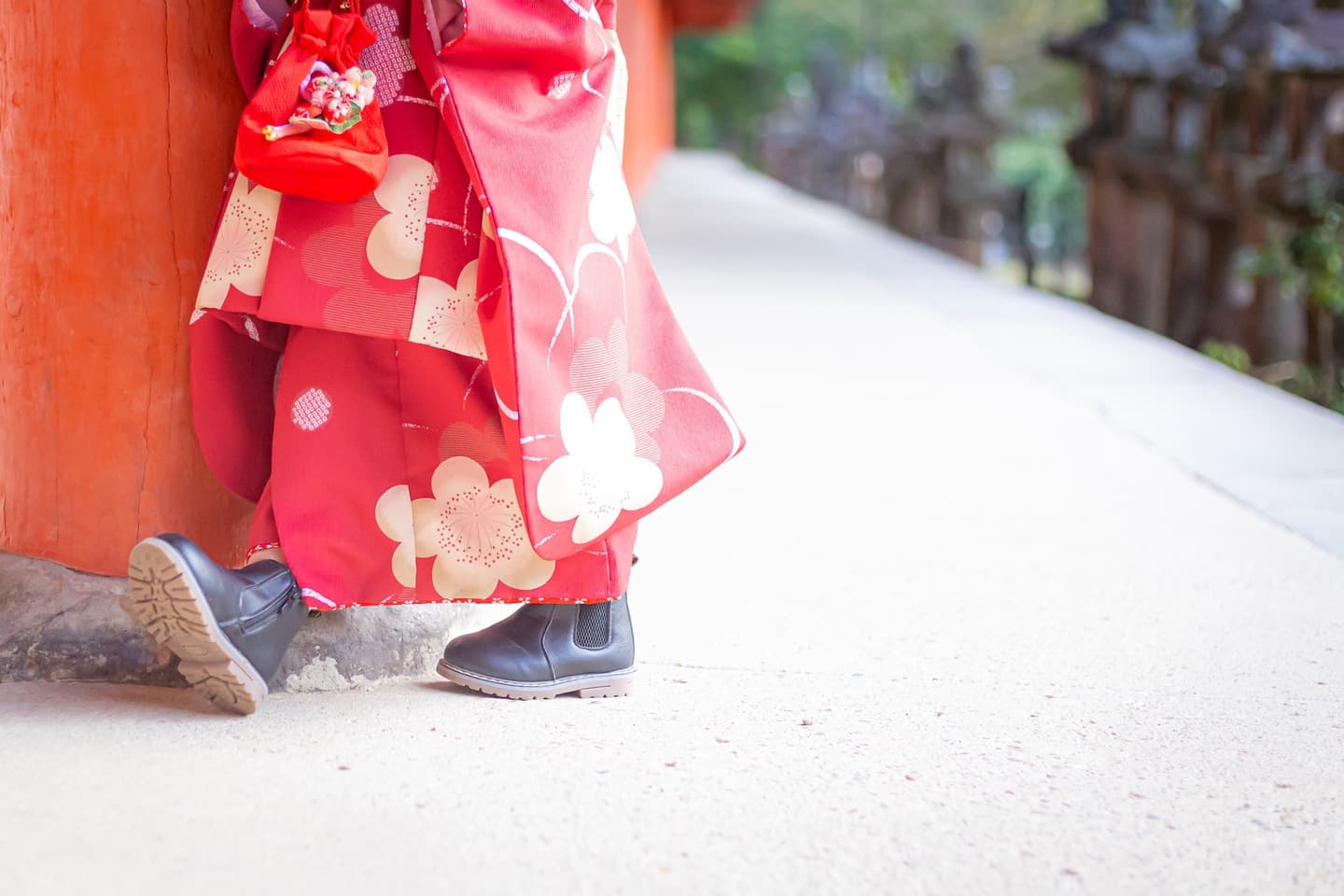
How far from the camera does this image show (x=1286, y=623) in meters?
2.32

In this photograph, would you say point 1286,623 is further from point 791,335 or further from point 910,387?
point 791,335

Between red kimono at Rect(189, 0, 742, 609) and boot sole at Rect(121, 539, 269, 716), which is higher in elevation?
red kimono at Rect(189, 0, 742, 609)

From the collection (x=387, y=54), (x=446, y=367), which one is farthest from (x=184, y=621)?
(x=387, y=54)

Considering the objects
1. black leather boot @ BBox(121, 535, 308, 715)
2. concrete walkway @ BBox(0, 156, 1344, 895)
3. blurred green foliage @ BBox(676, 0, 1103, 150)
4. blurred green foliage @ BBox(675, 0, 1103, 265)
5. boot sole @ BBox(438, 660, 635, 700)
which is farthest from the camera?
blurred green foliage @ BBox(676, 0, 1103, 150)

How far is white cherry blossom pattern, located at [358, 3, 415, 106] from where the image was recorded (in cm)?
160

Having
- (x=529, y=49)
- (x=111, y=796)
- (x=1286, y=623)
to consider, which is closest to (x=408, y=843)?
(x=111, y=796)

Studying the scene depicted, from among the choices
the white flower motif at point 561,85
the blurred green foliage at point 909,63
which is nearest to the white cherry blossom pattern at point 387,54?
the white flower motif at point 561,85

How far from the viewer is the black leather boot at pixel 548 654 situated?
6.04 ft

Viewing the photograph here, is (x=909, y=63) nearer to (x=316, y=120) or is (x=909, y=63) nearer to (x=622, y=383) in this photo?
(x=622, y=383)

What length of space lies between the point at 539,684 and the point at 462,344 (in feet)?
1.58

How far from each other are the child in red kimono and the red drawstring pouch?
0.21ft

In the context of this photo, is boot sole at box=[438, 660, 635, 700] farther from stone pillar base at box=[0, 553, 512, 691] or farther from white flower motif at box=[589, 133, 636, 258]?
white flower motif at box=[589, 133, 636, 258]

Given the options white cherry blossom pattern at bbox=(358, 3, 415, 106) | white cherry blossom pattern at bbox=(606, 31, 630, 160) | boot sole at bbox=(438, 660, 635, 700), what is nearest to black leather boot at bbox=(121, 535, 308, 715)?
boot sole at bbox=(438, 660, 635, 700)

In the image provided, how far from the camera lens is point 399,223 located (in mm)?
1597
